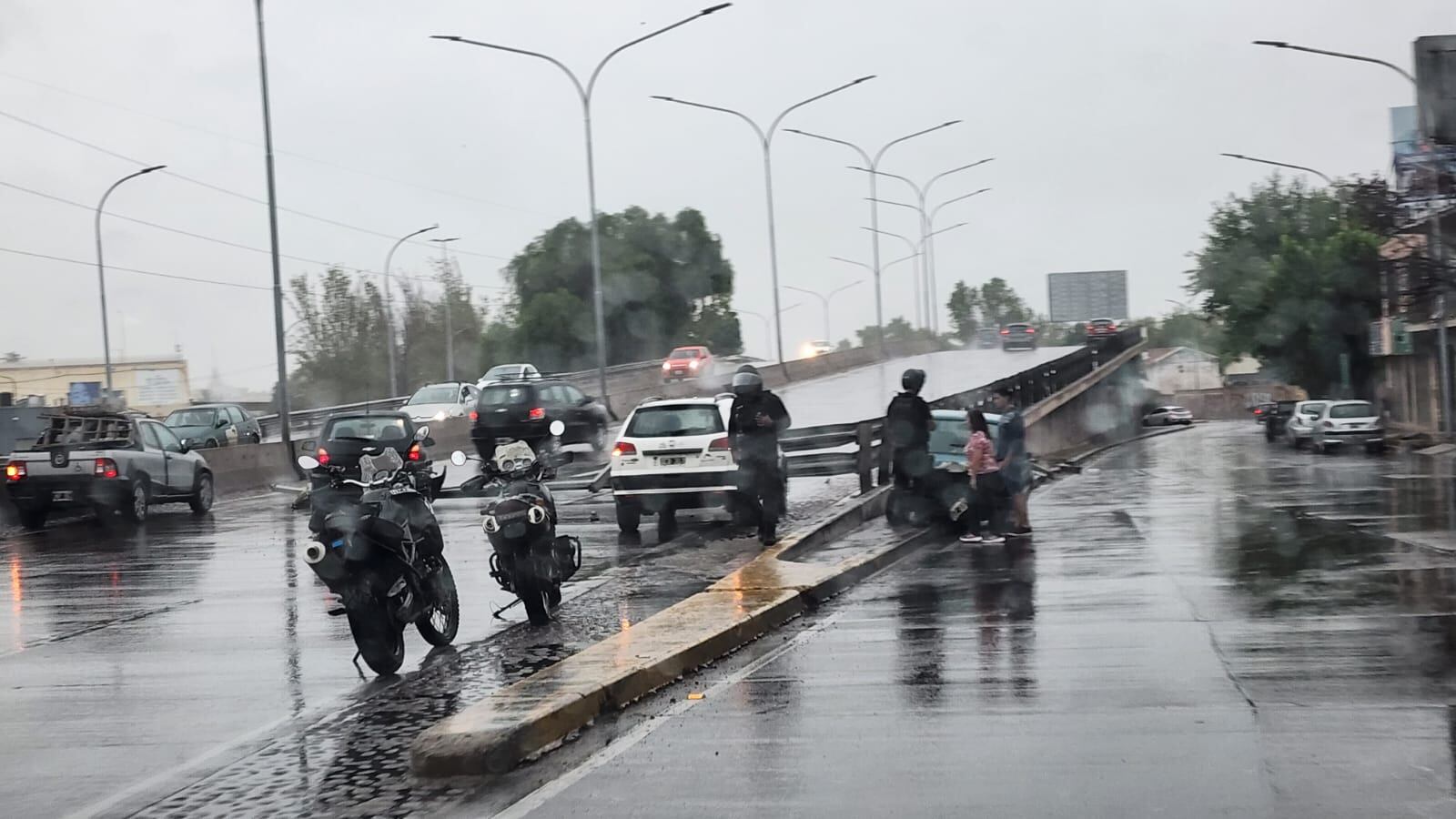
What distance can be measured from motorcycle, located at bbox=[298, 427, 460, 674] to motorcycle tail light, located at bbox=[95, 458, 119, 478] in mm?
14430

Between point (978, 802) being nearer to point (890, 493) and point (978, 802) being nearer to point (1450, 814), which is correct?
point (1450, 814)

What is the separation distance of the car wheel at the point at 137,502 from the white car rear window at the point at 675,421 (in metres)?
9.18

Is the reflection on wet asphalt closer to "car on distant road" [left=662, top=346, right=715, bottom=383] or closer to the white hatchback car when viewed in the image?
the white hatchback car

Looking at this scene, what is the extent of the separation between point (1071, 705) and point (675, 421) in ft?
38.5

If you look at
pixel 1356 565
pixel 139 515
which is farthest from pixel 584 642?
pixel 139 515

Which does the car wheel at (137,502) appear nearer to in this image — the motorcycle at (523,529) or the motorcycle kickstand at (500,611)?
the motorcycle kickstand at (500,611)

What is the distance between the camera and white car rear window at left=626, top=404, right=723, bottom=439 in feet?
64.8

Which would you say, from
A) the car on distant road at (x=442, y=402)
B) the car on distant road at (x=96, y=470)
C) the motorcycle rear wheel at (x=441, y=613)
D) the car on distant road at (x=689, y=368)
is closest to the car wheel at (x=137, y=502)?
the car on distant road at (x=96, y=470)

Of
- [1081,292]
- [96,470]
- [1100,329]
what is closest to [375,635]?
[96,470]

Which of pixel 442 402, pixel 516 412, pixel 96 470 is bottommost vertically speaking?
pixel 96 470

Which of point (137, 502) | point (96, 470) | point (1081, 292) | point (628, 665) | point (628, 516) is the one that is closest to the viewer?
point (628, 665)

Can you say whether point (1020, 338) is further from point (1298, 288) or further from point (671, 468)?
point (671, 468)

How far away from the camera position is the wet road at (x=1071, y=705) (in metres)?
6.68

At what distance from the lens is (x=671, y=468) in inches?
766
